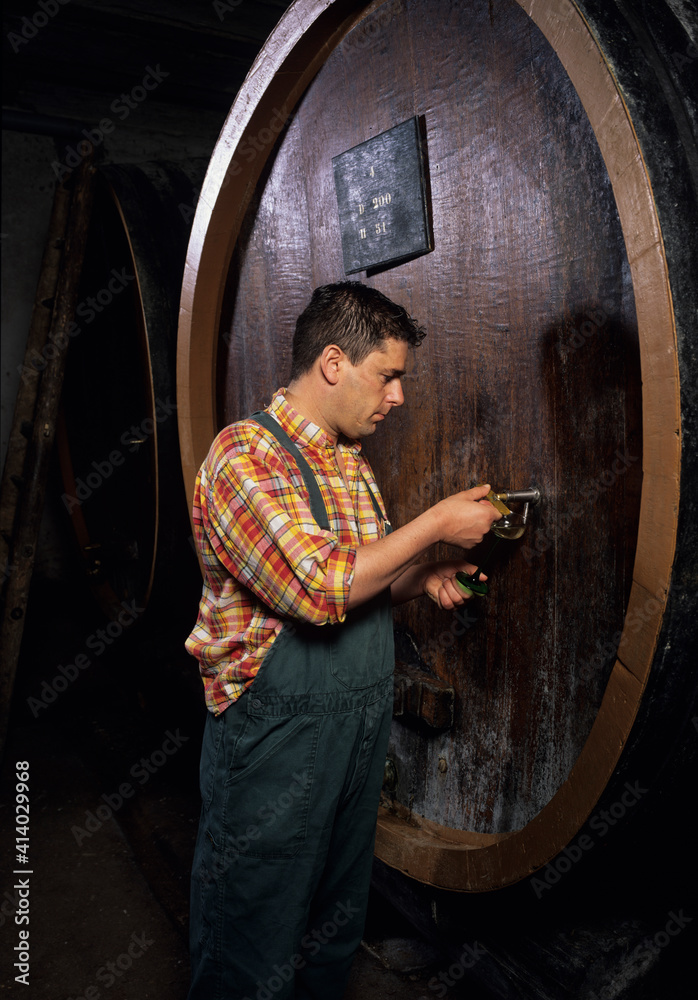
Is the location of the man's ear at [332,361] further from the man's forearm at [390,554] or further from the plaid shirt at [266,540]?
the man's forearm at [390,554]

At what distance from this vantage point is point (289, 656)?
133cm

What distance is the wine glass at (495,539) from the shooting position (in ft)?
3.88

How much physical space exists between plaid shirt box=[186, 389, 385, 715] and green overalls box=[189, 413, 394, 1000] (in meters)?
0.04

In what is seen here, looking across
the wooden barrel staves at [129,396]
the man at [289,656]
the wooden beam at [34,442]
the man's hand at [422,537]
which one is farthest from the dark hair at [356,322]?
the wooden beam at [34,442]

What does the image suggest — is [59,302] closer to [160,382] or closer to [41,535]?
[160,382]

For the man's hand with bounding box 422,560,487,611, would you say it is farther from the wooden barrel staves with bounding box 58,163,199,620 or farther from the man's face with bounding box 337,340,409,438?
the wooden barrel staves with bounding box 58,163,199,620

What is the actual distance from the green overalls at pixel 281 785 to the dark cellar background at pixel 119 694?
342mm

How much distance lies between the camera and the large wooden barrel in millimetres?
885

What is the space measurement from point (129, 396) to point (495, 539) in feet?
6.93

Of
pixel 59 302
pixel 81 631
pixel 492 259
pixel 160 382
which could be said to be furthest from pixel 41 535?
pixel 492 259

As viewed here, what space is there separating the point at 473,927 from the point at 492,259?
1277mm

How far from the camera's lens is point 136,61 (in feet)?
10.0

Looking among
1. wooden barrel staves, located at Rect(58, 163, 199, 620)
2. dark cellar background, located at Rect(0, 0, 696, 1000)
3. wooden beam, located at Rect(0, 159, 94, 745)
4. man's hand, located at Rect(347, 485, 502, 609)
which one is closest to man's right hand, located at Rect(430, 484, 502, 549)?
man's hand, located at Rect(347, 485, 502, 609)

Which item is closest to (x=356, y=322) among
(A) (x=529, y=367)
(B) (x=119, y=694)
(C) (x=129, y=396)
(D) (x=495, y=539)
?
(A) (x=529, y=367)
